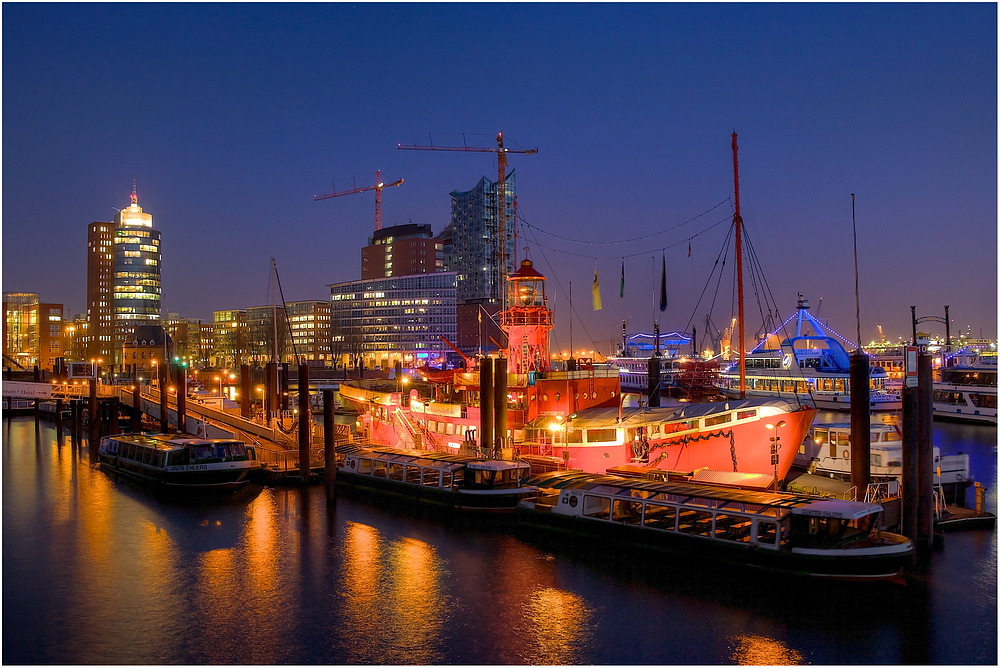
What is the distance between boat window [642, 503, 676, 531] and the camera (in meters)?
26.1

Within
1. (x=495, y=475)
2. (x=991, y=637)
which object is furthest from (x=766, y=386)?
(x=991, y=637)

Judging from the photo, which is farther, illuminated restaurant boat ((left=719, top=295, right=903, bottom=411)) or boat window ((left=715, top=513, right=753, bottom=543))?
illuminated restaurant boat ((left=719, top=295, right=903, bottom=411))

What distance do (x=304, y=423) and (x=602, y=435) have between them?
16.4m

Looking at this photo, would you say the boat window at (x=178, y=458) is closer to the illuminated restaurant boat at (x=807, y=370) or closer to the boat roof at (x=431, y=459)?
the boat roof at (x=431, y=459)

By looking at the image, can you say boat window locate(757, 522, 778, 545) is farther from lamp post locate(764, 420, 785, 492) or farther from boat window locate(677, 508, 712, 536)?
lamp post locate(764, 420, 785, 492)

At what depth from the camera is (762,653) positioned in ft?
61.7

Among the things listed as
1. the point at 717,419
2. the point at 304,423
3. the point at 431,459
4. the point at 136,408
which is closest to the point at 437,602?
the point at 431,459

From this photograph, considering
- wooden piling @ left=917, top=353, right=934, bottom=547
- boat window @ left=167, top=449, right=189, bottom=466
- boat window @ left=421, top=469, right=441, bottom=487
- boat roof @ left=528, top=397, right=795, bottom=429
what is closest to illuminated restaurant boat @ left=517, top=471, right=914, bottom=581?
wooden piling @ left=917, top=353, right=934, bottom=547

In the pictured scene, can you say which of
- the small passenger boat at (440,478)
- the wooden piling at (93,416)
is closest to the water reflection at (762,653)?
the small passenger boat at (440,478)

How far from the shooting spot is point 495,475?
3350 cm

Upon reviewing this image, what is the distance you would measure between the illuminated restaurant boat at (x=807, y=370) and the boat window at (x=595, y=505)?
64610 mm

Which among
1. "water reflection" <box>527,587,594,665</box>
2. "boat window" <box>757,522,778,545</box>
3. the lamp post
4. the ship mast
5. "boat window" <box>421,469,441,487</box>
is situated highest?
the ship mast

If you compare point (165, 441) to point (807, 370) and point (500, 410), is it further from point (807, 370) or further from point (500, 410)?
point (807, 370)

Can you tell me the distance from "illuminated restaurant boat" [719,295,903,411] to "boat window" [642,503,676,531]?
64857 mm
